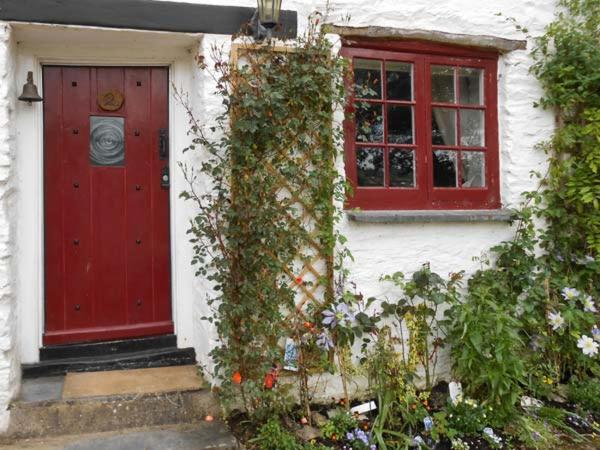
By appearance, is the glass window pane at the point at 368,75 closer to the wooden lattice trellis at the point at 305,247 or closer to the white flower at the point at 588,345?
the wooden lattice trellis at the point at 305,247

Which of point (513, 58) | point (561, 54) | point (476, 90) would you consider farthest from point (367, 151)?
point (561, 54)

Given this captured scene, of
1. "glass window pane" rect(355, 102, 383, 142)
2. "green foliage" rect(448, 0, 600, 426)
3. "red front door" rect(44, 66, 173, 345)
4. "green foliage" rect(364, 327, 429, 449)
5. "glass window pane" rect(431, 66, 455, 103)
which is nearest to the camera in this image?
"green foliage" rect(364, 327, 429, 449)

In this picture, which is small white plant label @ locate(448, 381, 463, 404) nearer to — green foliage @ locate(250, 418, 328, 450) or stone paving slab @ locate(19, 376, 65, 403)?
green foliage @ locate(250, 418, 328, 450)

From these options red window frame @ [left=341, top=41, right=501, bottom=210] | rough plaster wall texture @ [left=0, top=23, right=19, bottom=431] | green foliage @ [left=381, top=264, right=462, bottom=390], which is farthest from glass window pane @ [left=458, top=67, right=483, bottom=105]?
rough plaster wall texture @ [left=0, top=23, right=19, bottom=431]

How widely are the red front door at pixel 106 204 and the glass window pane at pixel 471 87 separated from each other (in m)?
2.30

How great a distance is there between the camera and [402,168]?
3.76 meters

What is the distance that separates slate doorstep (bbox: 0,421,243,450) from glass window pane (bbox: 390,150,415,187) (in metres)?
2.11

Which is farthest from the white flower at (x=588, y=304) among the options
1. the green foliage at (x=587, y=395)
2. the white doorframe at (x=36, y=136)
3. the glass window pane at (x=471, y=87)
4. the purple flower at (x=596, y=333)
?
the white doorframe at (x=36, y=136)

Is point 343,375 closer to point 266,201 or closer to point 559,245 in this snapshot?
point 266,201

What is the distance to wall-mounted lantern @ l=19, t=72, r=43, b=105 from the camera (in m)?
3.15

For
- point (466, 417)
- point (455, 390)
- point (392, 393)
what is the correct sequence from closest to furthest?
point (466, 417) < point (392, 393) < point (455, 390)

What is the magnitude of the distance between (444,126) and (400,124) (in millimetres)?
400

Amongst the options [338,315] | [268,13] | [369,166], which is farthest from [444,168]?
[268,13]

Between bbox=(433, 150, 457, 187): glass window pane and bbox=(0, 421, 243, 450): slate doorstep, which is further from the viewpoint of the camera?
bbox=(433, 150, 457, 187): glass window pane
